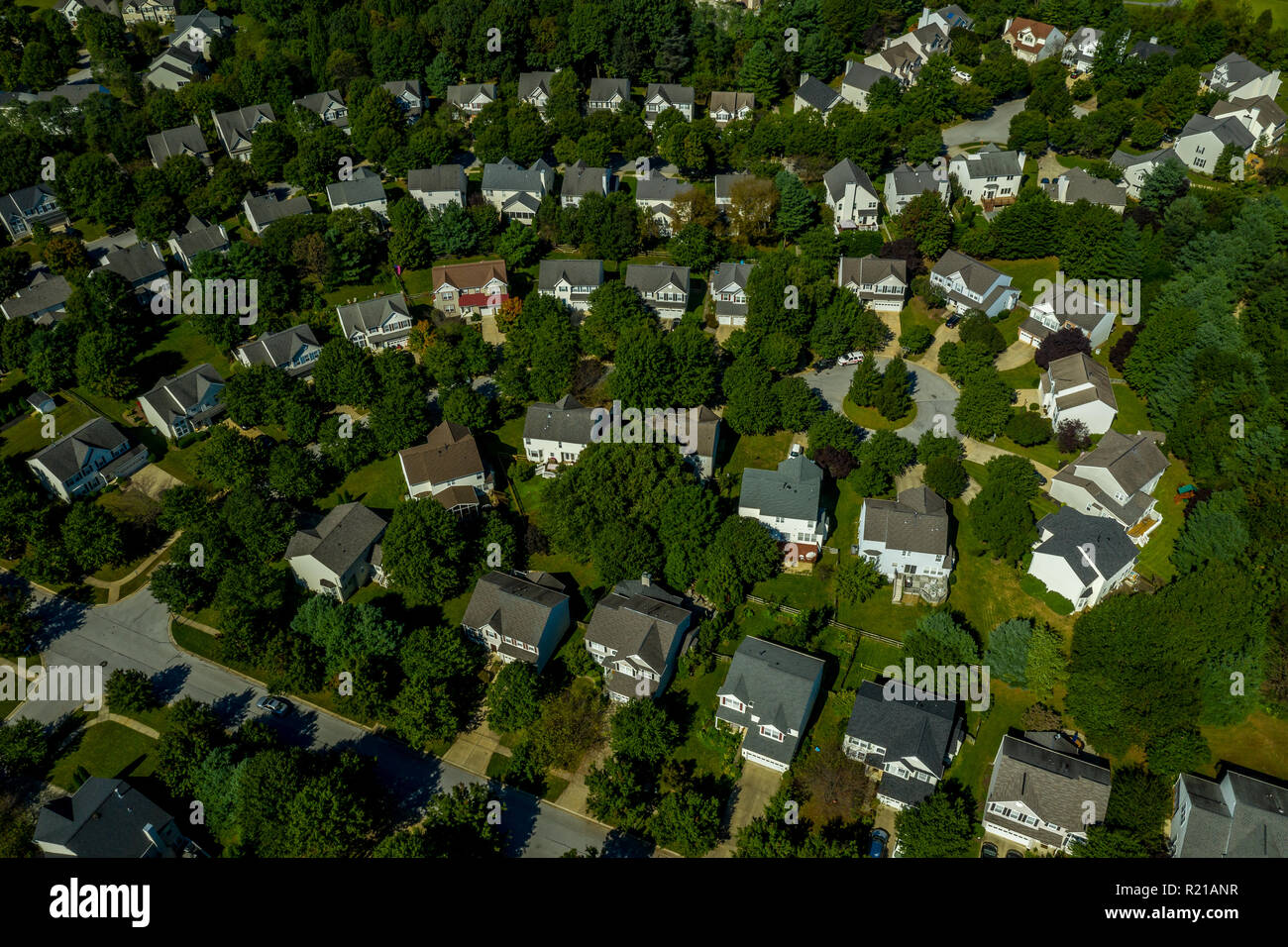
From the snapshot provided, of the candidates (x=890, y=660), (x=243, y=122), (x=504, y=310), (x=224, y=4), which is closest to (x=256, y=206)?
(x=243, y=122)

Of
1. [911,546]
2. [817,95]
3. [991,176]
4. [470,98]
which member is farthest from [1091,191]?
[470,98]

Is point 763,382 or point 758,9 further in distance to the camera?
point 758,9

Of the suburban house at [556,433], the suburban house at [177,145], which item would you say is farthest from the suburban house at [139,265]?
the suburban house at [556,433]

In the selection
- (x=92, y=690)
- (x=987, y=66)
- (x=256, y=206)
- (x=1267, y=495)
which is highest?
(x=987, y=66)

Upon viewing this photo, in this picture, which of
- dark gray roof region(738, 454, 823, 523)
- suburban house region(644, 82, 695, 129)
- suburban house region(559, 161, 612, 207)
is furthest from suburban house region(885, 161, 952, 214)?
dark gray roof region(738, 454, 823, 523)

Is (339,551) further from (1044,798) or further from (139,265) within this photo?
(139,265)

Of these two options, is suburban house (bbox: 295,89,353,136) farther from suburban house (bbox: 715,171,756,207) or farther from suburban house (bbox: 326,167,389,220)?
suburban house (bbox: 715,171,756,207)

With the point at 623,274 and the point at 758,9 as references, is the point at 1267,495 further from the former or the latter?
the point at 758,9
